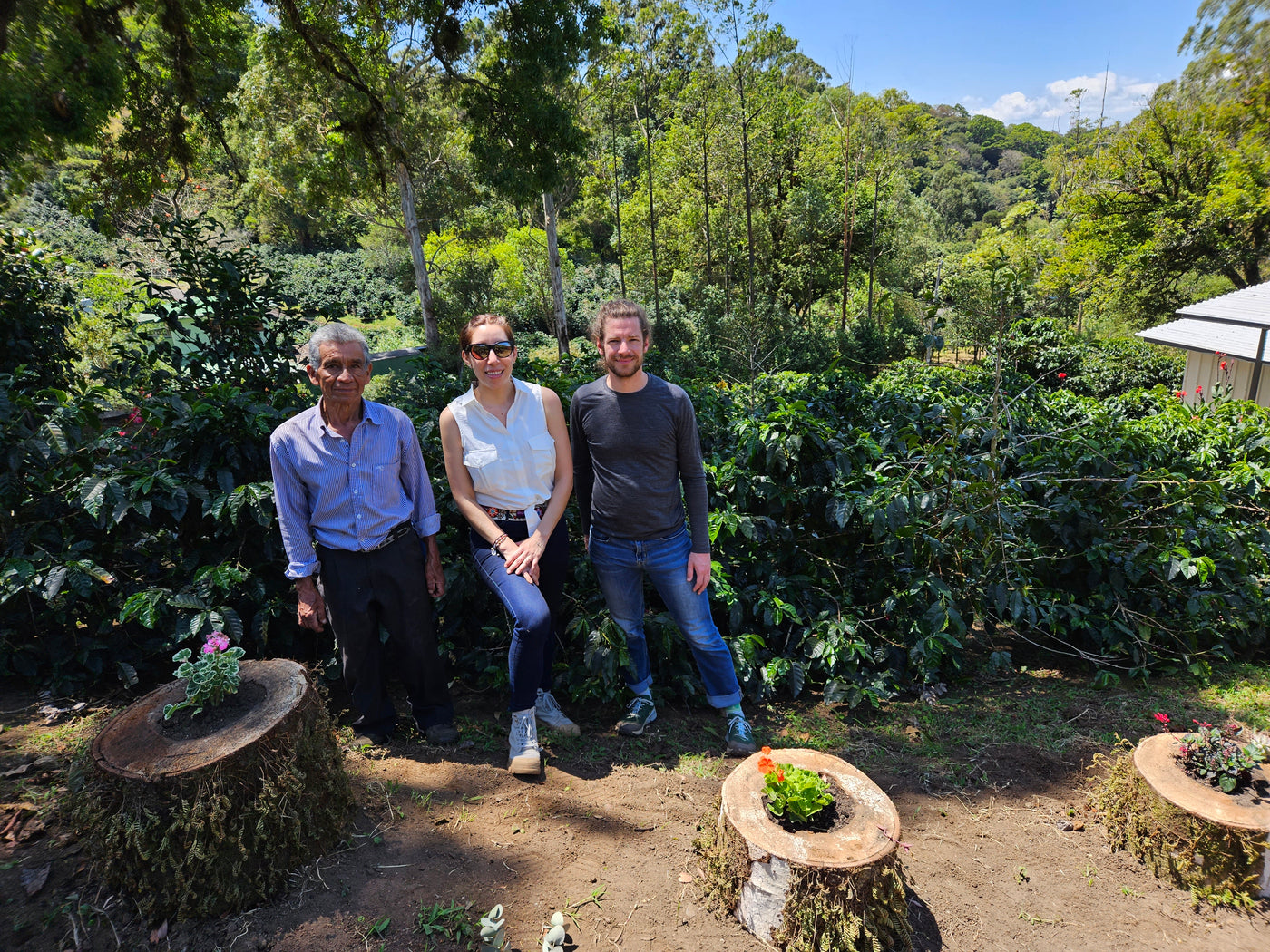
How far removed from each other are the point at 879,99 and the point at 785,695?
72.6ft

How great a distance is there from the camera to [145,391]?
3.79 meters

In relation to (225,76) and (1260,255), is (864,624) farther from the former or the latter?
(1260,255)

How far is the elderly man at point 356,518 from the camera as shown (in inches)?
101

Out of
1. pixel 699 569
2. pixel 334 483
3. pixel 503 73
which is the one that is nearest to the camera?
pixel 334 483

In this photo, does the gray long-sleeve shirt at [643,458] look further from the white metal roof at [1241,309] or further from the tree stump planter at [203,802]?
the white metal roof at [1241,309]

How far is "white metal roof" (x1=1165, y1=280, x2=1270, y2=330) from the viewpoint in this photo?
8.16 meters

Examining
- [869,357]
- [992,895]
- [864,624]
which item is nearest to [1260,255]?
[869,357]

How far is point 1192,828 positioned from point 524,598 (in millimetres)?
2392

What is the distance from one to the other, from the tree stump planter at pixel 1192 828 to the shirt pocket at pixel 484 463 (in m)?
2.60

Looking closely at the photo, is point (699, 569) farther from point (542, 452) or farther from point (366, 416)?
point (366, 416)

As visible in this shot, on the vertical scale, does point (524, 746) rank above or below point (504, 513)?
below

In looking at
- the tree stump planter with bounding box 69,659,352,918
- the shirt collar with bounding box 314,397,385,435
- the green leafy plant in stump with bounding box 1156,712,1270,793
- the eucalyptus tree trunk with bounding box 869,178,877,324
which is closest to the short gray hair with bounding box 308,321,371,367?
the shirt collar with bounding box 314,397,385,435

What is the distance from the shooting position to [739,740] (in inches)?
117

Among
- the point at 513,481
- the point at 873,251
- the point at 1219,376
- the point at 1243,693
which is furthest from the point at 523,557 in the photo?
the point at 873,251
